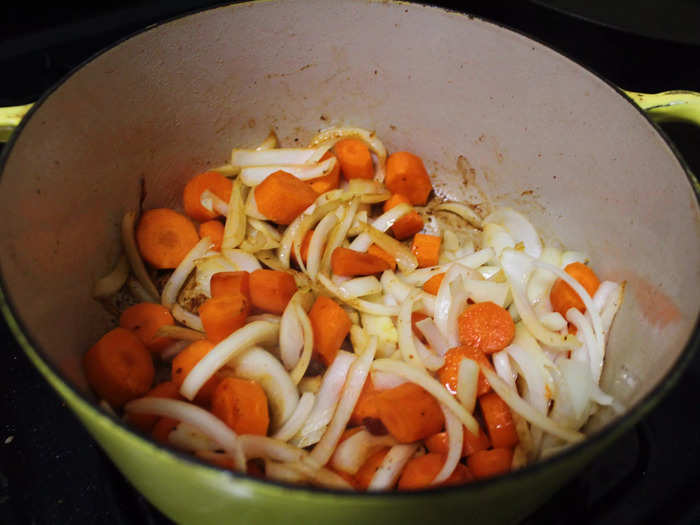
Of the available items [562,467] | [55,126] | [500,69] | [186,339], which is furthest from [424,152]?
[562,467]

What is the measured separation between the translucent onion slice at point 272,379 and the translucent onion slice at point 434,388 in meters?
0.21

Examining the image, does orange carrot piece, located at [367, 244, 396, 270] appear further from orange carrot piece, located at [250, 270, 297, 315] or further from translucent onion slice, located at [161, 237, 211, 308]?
translucent onion slice, located at [161, 237, 211, 308]

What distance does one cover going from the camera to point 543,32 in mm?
1834

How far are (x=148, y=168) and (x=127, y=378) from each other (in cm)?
60

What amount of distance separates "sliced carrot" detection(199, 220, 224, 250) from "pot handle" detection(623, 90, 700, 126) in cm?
106

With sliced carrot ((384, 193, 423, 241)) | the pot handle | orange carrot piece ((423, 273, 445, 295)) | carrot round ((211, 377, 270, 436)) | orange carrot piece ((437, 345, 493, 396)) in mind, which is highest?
the pot handle

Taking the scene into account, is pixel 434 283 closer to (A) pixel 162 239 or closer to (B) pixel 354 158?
(B) pixel 354 158

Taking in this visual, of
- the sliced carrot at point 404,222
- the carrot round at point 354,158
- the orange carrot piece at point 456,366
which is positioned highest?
the carrot round at point 354,158

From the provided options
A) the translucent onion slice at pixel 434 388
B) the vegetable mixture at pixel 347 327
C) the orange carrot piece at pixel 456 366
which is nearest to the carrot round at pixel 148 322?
the vegetable mixture at pixel 347 327

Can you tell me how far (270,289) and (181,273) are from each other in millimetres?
267

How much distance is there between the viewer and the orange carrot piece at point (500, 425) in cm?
Answer: 125

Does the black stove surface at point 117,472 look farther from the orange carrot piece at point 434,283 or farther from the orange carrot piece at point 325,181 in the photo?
the orange carrot piece at point 325,181

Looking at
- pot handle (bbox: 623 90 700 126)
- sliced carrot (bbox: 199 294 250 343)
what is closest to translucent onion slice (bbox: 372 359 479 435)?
sliced carrot (bbox: 199 294 250 343)

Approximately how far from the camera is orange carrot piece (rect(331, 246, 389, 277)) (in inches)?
58.9
